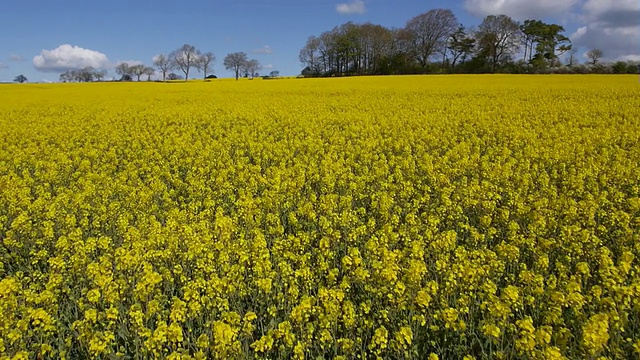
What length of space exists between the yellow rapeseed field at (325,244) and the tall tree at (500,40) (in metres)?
53.7

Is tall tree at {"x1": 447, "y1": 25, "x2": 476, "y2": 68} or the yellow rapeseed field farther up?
tall tree at {"x1": 447, "y1": 25, "x2": 476, "y2": 68}

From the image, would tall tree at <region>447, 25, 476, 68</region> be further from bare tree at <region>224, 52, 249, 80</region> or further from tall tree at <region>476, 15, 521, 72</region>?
bare tree at <region>224, 52, 249, 80</region>

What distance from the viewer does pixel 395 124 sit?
53.7ft

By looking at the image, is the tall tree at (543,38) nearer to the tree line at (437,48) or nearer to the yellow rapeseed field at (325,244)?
the tree line at (437,48)

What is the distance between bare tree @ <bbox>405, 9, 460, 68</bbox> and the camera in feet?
228

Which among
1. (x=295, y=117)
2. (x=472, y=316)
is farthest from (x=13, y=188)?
(x=295, y=117)

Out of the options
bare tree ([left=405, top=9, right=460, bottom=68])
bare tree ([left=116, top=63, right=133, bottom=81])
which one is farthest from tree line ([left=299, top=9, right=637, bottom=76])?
bare tree ([left=116, top=63, right=133, bottom=81])

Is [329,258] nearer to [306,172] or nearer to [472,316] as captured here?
[472,316]

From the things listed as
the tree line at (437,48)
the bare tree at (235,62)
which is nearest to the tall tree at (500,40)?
the tree line at (437,48)

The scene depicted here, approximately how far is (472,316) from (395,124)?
1265cm

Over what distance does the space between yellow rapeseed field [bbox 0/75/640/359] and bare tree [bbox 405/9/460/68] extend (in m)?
57.7

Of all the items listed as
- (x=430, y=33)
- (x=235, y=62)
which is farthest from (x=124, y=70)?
(x=430, y=33)

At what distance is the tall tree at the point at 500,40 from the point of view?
210 feet

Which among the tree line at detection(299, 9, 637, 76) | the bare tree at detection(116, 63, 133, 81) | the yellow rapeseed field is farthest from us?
the bare tree at detection(116, 63, 133, 81)
